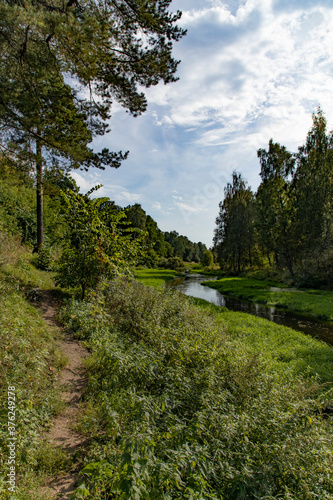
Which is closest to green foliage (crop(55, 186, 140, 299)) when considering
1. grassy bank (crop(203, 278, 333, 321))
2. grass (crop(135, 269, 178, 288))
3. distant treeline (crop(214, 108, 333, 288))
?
grass (crop(135, 269, 178, 288))

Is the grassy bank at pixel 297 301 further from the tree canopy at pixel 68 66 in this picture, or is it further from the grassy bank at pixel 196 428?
the tree canopy at pixel 68 66

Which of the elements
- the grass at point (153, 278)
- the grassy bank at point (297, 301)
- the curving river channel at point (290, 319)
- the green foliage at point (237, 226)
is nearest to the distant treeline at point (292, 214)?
the green foliage at point (237, 226)

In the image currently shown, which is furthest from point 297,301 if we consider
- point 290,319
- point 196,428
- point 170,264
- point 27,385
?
point 170,264

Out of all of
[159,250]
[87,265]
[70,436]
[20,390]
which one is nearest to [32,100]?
[87,265]

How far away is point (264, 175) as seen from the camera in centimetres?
4184

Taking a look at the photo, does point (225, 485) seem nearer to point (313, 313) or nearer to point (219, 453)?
point (219, 453)

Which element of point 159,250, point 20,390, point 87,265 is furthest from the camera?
point 159,250

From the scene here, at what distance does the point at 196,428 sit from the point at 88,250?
7421 millimetres

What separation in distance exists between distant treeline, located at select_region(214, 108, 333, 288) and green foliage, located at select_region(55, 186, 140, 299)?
77.8 ft

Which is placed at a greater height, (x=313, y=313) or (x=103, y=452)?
(x=103, y=452)

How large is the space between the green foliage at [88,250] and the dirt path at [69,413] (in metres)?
2.47

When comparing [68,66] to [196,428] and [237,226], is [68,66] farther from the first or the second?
[237,226]

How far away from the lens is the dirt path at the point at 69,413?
284cm

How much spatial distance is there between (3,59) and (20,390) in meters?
7.28
